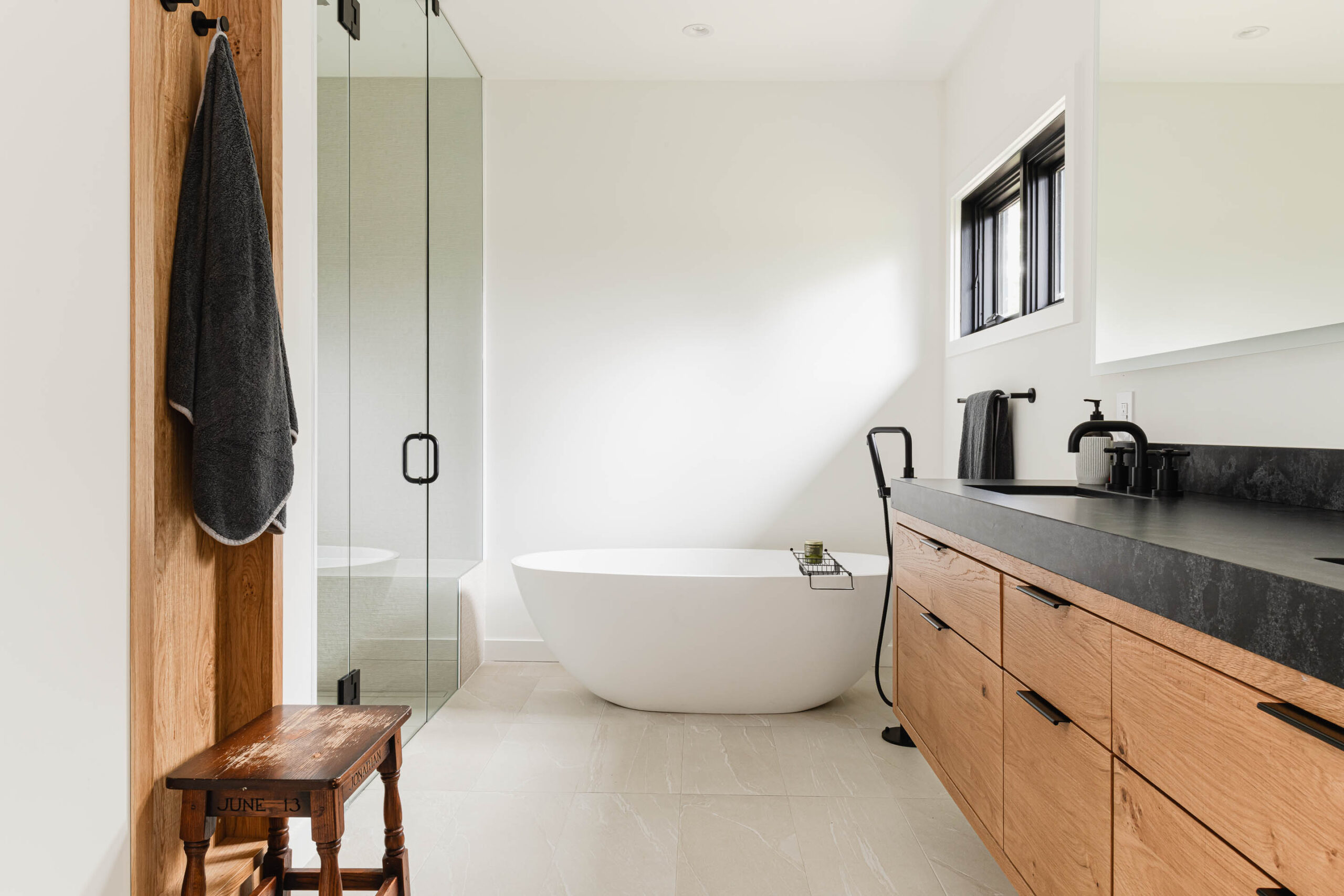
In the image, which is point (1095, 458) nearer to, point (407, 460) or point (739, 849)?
point (739, 849)

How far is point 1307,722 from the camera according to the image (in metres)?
0.73

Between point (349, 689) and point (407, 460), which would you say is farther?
point (407, 460)

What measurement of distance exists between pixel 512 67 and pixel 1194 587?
11.6ft

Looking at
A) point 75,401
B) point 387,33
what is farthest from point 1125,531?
point 387,33

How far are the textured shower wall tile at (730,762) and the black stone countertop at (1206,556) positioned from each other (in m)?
1.13

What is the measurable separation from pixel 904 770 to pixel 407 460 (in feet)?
6.18

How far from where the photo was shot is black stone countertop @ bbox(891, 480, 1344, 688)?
0.74 metres

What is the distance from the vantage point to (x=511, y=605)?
3.76 metres

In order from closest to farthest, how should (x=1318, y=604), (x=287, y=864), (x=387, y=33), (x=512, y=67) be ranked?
(x=1318, y=604) < (x=287, y=864) < (x=387, y=33) < (x=512, y=67)

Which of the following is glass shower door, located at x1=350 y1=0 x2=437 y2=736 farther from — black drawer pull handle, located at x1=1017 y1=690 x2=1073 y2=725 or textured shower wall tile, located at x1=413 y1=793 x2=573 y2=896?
black drawer pull handle, located at x1=1017 y1=690 x2=1073 y2=725

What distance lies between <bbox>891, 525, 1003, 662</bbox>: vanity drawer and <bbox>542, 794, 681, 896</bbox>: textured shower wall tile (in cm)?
91

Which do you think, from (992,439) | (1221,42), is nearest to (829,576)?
(992,439)

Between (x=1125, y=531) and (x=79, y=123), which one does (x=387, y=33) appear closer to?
(x=79, y=123)

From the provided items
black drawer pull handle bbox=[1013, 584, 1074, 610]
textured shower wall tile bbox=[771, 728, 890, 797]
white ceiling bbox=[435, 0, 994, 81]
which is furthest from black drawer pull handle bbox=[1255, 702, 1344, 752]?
white ceiling bbox=[435, 0, 994, 81]
